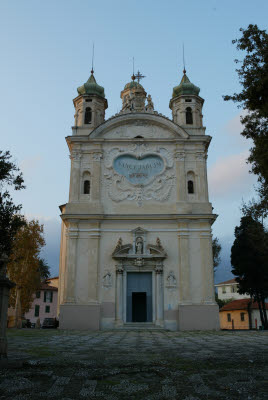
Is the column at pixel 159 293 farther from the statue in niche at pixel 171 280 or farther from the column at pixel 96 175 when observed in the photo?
the column at pixel 96 175

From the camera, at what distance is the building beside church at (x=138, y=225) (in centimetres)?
2312

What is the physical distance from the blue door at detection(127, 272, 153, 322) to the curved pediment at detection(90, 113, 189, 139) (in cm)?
933

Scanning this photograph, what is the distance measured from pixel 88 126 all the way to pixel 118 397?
78.3 feet

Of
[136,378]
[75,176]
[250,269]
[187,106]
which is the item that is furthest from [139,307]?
[136,378]

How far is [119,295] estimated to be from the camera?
2331cm

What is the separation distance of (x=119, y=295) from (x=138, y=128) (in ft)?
36.8

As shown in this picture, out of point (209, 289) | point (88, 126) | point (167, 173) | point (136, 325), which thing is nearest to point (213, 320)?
point (209, 289)

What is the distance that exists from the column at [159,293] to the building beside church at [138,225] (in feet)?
0.19

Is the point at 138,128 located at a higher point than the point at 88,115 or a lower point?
lower

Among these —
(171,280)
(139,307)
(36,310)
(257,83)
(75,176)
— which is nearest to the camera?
(257,83)

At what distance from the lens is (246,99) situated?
10391mm

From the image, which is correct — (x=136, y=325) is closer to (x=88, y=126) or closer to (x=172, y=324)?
(x=172, y=324)

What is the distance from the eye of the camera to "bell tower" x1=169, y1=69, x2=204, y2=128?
91.3 ft

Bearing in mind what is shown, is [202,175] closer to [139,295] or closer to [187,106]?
[187,106]
